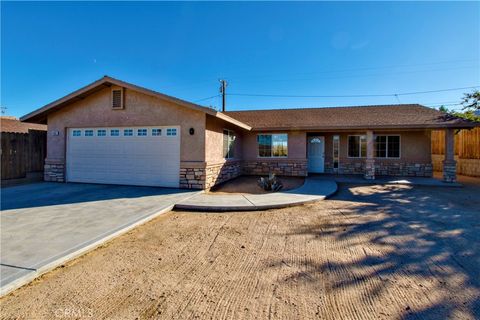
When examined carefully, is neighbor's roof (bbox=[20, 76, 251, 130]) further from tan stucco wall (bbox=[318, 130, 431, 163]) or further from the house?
tan stucco wall (bbox=[318, 130, 431, 163])

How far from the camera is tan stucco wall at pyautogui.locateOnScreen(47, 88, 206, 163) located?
8422 mm

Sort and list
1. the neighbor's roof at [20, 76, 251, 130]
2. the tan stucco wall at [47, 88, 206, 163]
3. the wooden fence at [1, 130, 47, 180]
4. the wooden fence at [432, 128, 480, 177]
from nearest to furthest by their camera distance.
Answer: the neighbor's roof at [20, 76, 251, 130] → the tan stucco wall at [47, 88, 206, 163] → the wooden fence at [1, 130, 47, 180] → the wooden fence at [432, 128, 480, 177]

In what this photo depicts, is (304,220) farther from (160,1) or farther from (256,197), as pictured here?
(160,1)

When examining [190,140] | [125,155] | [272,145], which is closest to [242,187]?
[190,140]

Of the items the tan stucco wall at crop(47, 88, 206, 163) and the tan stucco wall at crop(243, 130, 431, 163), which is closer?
the tan stucco wall at crop(47, 88, 206, 163)

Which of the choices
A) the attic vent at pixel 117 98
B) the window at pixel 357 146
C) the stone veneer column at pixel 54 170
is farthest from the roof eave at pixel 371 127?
the stone veneer column at pixel 54 170

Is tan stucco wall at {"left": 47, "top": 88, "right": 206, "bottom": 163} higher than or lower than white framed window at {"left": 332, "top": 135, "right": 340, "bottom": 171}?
higher

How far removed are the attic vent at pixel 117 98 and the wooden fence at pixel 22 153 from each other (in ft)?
15.1

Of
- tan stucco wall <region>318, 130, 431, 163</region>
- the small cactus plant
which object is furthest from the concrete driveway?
tan stucco wall <region>318, 130, 431, 163</region>

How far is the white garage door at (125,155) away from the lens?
28.7ft

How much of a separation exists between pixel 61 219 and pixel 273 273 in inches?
187

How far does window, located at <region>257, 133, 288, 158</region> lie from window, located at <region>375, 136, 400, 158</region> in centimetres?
534

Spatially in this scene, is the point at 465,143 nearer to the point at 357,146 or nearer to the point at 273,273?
the point at 357,146

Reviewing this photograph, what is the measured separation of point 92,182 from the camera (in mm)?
9531
